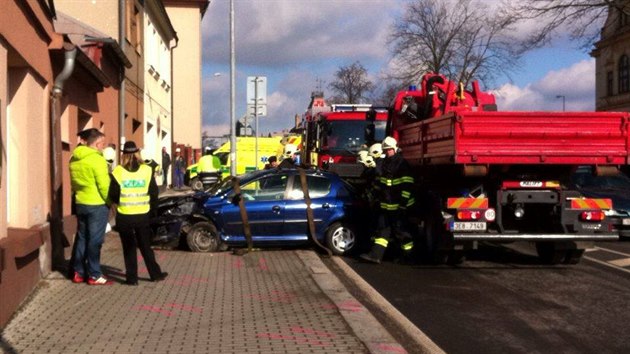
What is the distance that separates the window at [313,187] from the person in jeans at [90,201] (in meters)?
4.31

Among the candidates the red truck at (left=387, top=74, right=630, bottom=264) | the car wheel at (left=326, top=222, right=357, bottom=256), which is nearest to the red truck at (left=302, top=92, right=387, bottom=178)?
the car wheel at (left=326, top=222, right=357, bottom=256)

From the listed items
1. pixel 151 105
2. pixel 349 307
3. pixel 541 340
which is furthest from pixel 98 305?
pixel 151 105

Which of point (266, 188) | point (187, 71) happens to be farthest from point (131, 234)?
point (187, 71)

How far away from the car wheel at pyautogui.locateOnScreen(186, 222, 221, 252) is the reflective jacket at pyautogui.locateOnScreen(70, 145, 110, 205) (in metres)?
3.63

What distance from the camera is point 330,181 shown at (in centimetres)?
1365

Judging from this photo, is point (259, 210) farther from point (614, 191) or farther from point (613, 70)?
point (613, 70)

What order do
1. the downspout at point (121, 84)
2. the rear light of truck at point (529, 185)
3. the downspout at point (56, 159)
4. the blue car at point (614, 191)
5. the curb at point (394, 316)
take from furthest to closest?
the downspout at point (121, 84) < the blue car at point (614, 191) < the rear light of truck at point (529, 185) < the downspout at point (56, 159) < the curb at point (394, 316)

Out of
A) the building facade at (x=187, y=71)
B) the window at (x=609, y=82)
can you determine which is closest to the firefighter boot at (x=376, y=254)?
the building facade at (x=187, y=71)

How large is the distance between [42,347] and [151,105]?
21616mm

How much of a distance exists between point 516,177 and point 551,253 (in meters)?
1.67

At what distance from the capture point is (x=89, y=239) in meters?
9.59

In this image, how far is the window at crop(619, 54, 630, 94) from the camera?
57781 mm

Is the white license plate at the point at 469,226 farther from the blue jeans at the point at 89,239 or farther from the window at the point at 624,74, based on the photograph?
the window at the point at 624,74

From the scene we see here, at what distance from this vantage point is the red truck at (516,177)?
1104cm
